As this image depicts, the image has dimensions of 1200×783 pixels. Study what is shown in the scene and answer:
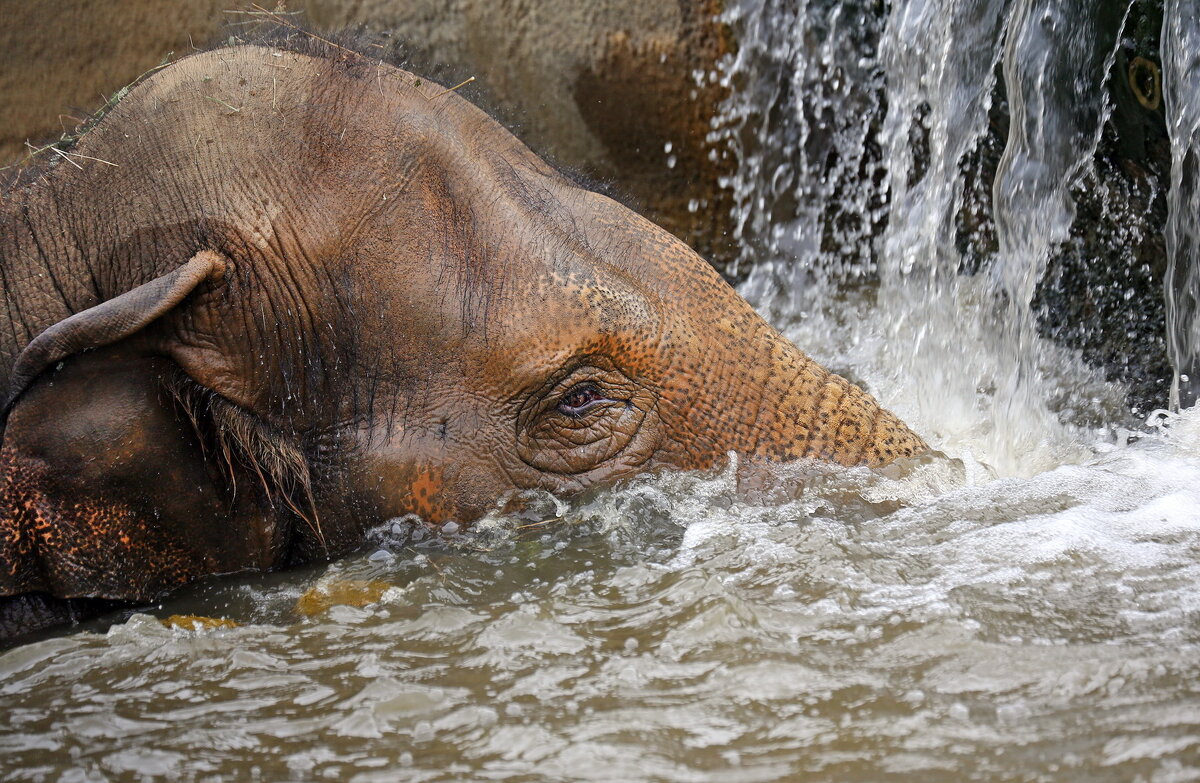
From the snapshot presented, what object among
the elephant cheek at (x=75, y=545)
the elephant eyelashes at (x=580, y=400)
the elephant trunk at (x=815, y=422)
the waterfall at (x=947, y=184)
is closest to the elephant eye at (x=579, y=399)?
the elephant eyelashes at (x=580, y=400)

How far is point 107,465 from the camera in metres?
3.29

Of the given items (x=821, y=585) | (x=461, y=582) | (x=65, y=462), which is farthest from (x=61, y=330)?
(x=821, y=585)

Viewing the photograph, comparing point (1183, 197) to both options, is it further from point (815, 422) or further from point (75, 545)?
point (75, 545)

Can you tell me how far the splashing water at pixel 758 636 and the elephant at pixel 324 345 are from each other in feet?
0.46

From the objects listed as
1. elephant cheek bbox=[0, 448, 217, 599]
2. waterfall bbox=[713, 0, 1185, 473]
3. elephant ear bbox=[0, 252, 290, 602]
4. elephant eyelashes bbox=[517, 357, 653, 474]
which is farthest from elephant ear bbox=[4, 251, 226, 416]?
waterfall bbox=[713, 0, 1185, 473]

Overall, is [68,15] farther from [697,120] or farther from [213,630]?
[213,630]

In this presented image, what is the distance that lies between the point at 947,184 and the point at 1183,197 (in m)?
1.14

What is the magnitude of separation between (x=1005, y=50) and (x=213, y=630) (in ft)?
12.6

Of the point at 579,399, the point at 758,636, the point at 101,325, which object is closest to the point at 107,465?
the point at 101,325

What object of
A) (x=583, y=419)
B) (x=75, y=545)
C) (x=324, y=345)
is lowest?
(x=75, y=545)

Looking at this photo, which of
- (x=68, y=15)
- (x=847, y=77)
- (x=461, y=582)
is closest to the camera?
(x=461, y=582)

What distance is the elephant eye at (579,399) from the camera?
3.54 meters

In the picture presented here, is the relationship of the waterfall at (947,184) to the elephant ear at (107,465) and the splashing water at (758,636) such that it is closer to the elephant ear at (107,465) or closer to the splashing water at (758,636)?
the splashing water at (758,636)

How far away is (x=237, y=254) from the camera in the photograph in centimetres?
341
